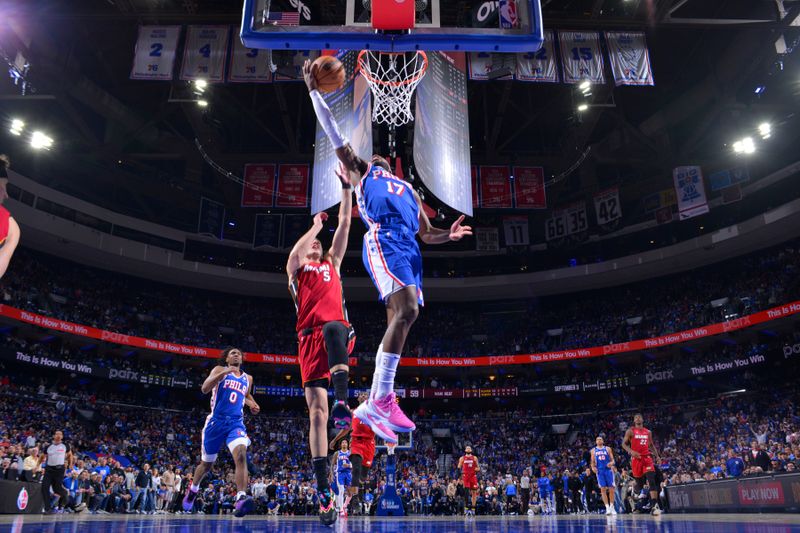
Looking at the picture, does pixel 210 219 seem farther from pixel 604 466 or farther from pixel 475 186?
pixel 604 466

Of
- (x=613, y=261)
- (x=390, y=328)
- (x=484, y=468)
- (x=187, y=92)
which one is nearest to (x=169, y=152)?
(x=187, y=92)

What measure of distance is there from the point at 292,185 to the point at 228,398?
1542cm

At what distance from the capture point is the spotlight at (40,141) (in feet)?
81.2

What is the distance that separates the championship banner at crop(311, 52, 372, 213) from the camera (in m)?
14.0

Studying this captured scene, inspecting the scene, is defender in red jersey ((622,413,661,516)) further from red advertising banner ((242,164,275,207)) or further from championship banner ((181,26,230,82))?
red advertising banner ((242,164,275,207))

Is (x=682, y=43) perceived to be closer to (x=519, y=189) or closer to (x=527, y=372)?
(x=519, y=189)

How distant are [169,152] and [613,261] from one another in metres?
24.5

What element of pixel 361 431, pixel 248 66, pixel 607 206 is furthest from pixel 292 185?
pixel 361 431

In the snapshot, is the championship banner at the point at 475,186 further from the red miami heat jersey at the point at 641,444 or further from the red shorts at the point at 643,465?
the red shorts at the point at 643,465

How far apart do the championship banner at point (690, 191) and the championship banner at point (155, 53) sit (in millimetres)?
21223

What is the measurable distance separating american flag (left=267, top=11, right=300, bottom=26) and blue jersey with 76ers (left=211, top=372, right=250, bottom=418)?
4535mm

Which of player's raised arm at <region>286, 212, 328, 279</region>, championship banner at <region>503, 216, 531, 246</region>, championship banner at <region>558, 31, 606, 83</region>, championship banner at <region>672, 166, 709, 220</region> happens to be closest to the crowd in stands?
championship banner at <region>672, 166, 709, 220</region>

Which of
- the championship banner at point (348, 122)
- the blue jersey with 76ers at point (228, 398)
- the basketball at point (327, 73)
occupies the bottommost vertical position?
the blue jersey with 76ers at point (228, 398)

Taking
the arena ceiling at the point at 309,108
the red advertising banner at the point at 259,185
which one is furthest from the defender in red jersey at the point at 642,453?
the red advertising banner at the point at 259,185
